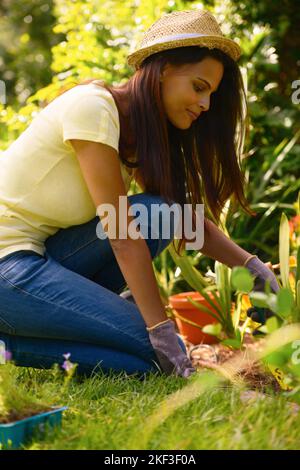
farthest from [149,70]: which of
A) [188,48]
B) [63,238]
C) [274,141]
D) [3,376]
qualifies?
[274,141]

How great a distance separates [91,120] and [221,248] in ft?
2.12

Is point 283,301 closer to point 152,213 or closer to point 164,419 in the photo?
point 164,419

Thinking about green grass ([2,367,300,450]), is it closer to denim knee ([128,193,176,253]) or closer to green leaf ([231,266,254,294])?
green leaf ([231,266,254,294])

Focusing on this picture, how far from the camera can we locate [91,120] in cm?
197

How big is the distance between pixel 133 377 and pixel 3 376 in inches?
22.3

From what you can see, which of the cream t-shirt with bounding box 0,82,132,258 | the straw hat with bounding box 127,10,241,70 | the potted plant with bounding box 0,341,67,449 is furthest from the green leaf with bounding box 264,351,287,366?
the straw hat with bounding box 127,10,241,70

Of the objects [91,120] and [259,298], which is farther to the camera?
[91,120]

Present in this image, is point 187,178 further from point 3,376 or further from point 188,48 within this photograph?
point 3,376

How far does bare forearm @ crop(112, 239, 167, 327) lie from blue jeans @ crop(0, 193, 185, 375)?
4.1 inches

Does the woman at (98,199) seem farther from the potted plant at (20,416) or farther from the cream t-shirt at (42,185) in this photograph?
the potted plant at (20,416)

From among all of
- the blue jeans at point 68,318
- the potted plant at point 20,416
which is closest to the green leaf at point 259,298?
the potted plant at point 20,416

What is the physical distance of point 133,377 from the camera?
1.98 metres

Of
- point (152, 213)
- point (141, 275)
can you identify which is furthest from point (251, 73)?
point (141, 275)
